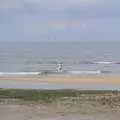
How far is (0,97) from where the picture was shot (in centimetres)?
1488

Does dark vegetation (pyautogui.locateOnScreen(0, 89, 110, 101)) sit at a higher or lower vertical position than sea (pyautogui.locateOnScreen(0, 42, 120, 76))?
lower

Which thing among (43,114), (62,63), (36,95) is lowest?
(43,114)

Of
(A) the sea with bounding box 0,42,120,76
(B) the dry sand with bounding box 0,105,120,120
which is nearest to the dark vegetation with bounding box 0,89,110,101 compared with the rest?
(B) the dry sand with bounding box 0,105,120,120

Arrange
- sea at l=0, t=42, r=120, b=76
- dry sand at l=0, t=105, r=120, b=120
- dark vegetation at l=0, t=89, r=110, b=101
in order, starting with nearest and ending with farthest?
dry sand at l=0, t=105, r=120, b=120, dark vegetation at l=0, t=89, r=110, b=101, sea at l=0, t=42, r=120, b=76

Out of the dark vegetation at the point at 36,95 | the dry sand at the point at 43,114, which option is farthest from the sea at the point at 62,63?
the dry sand at the point at 43,114

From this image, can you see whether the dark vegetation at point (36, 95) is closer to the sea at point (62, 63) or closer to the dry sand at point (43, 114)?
the dry sand at point (43, 114)

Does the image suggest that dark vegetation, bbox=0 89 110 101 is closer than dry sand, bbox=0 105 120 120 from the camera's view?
No

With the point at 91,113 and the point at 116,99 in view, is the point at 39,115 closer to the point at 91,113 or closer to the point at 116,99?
the point at 91,113

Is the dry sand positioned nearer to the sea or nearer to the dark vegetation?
the dark vegetation

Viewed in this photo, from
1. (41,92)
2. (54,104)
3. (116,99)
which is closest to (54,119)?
(54,104)

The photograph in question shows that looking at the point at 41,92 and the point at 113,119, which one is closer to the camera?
the point at 113,119

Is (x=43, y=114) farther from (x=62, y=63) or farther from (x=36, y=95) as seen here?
(x=62, y=63)

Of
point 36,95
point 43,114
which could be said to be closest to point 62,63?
point 36,95

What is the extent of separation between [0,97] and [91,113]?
4084 millimetres
